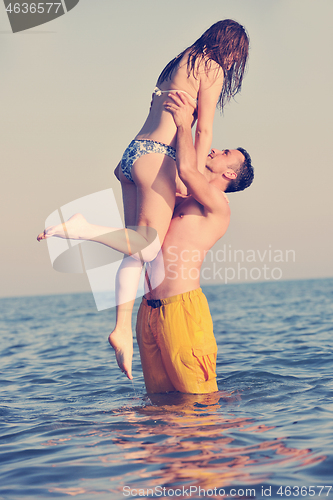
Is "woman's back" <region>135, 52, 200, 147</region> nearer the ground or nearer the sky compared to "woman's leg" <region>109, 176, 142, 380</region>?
nearer the sky

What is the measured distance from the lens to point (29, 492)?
111 inches

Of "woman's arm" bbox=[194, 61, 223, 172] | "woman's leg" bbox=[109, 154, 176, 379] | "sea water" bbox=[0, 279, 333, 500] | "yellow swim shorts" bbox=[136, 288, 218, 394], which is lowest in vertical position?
"sea water" bbox=[0, 279, 333, 500]

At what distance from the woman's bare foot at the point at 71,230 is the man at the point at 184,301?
87cm

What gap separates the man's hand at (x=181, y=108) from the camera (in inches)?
147

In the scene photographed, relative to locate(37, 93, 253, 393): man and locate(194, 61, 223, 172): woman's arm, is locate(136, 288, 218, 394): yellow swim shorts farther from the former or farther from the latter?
locate(194, 61, 223, 172): woman's arm

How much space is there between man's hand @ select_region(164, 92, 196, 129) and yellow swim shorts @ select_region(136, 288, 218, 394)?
1.38 meters

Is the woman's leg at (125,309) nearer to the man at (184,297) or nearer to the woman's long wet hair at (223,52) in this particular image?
the man at (184,297)

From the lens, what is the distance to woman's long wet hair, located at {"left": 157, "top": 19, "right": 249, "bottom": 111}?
3900mm

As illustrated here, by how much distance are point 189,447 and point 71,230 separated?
5.44ft

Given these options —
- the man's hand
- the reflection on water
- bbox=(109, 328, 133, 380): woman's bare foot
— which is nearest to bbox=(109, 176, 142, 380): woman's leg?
bbox=(109, 328, 133, 380): woman's bare foot

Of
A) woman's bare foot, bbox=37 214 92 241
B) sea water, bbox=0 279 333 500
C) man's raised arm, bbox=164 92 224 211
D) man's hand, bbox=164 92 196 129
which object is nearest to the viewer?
sea water, bbox=0 279 333 500

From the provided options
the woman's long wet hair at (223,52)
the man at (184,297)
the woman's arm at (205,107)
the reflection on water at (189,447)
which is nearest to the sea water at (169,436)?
the reflection on water at (189,447)

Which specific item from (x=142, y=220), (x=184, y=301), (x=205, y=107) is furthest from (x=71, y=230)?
(x=205, y=107)

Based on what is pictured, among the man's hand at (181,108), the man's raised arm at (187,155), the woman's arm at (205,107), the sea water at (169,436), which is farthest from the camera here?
the woman's arm at (205,107)
